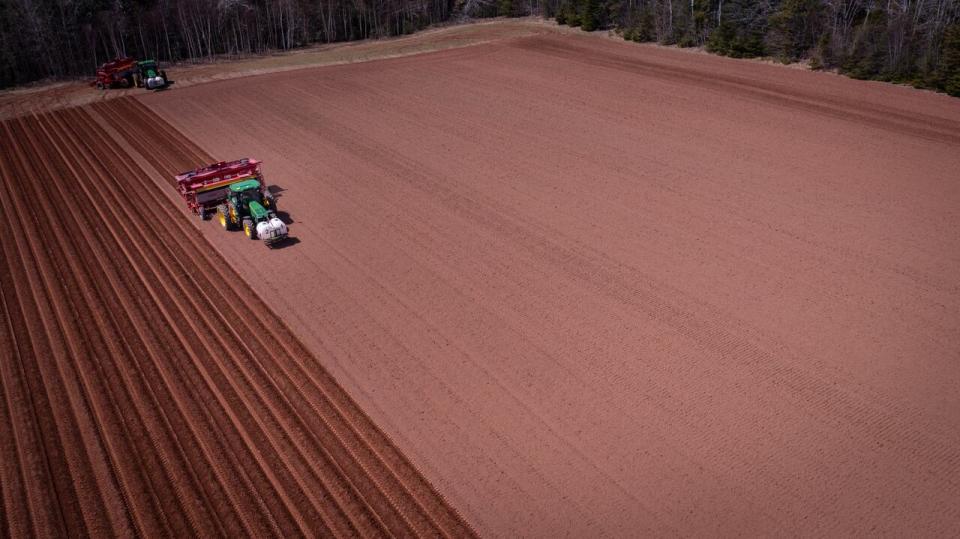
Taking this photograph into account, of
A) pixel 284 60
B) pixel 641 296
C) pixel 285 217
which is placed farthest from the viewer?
pixel 284 60

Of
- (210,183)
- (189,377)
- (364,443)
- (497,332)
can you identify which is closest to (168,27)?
(210,183)

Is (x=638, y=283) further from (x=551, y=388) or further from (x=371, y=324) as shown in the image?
(x=371, y=324)

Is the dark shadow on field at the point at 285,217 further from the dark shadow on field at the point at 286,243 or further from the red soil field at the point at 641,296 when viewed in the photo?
the dark shadow on field at the point at 286,243

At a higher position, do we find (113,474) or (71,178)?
(71,178)

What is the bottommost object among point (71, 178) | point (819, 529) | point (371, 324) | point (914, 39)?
point (819, 529)

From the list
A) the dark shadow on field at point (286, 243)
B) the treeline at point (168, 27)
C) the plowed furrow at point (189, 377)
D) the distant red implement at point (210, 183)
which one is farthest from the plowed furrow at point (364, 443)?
the treeline at point (168, 27)

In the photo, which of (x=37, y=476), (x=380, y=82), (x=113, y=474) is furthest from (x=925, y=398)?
(x=380, y=82)

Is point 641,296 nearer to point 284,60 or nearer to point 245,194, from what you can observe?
point 245,194
